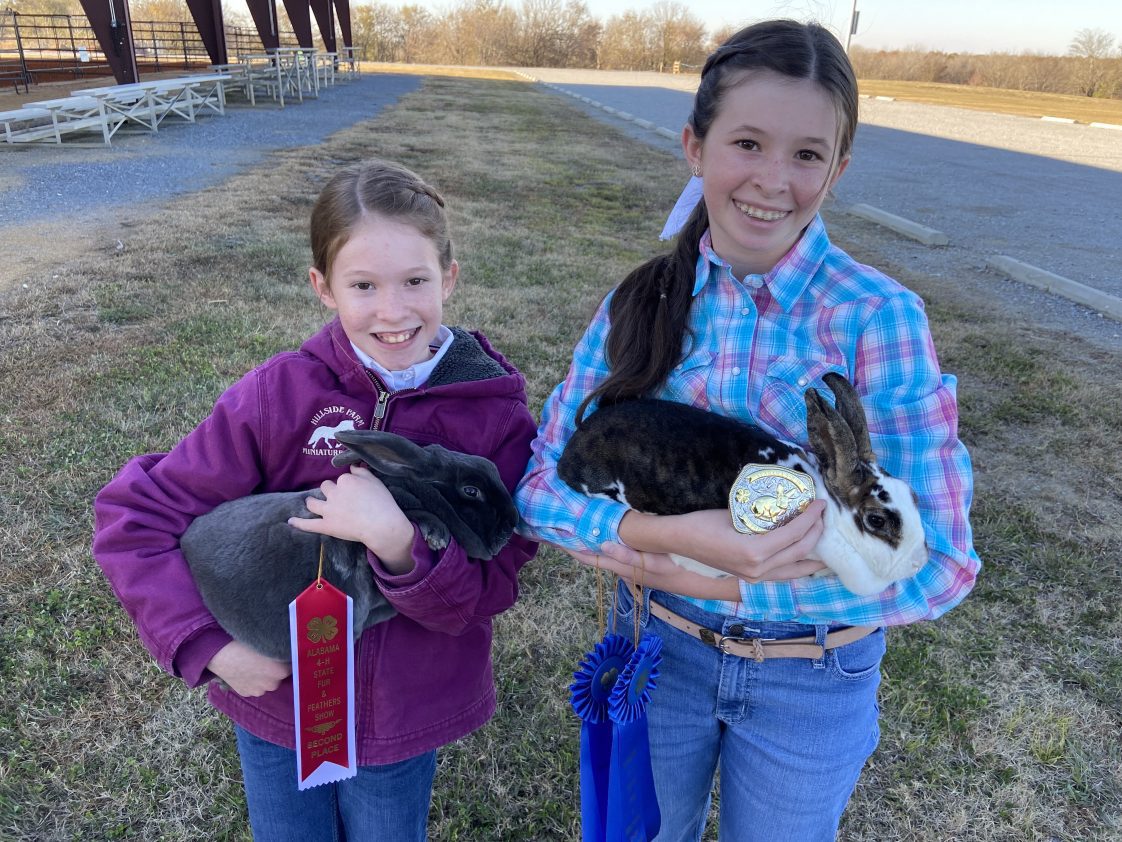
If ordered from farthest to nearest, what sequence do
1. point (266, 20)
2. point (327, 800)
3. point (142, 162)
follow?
point (266, 20), point (142, 162), point (327, 800)

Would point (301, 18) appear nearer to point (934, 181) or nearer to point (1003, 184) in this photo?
point (934, 181)

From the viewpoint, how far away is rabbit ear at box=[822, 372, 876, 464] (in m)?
1.52

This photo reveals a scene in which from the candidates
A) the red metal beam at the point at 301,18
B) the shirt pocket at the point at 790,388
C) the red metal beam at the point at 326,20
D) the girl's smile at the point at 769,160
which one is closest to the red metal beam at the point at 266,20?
the red metal beam at the point at 301,18

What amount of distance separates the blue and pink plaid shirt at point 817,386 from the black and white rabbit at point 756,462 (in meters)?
0.06

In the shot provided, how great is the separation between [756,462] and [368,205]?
1.11 meters

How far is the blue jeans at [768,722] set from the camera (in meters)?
1.69

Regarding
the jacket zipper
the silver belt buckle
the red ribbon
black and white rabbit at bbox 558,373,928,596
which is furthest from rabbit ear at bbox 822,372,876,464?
the red ribbon

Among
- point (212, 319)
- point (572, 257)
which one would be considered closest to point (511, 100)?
Answer: point (572, 257)

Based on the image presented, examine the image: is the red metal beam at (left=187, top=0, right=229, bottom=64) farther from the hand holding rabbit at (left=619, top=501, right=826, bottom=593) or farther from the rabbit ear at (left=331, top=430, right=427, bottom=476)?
the hand holding rabbit at (left=619, top=501, right=826, bottom=593)

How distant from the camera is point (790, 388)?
1716 millimetres

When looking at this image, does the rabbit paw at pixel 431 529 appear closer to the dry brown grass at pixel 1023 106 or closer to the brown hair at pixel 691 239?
the brown hair at pixel 691 239

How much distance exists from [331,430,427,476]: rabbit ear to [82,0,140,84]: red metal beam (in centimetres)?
2083

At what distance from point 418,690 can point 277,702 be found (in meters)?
0.33

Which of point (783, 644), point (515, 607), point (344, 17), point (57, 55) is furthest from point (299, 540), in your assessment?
point (344, 17)
